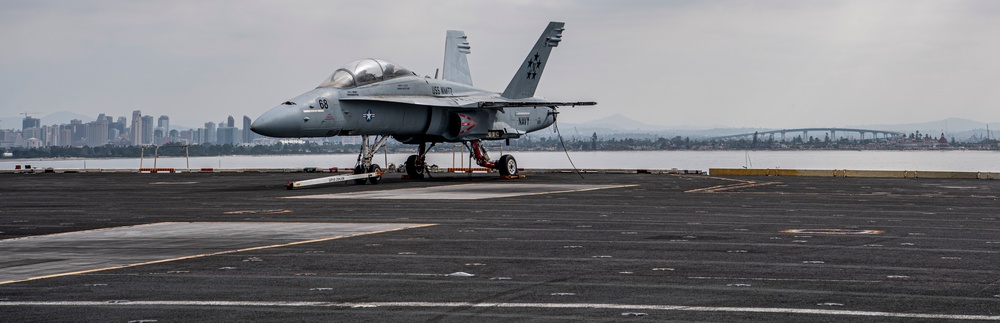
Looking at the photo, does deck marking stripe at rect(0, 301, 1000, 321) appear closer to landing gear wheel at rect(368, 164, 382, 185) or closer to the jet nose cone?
the jet nose cone

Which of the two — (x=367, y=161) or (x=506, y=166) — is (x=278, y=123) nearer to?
(x=367, y=161)

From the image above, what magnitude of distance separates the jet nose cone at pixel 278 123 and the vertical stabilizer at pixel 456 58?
58.2 feet

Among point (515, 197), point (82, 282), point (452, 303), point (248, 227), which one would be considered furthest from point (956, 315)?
Result: point (515, 197)

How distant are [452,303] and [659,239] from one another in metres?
8.13

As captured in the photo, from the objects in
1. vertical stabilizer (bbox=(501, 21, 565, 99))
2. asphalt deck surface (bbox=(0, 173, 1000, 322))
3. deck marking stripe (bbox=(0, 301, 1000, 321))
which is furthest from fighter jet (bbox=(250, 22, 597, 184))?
deck marking stripe (bbox=(0, 301, 1000, 321))

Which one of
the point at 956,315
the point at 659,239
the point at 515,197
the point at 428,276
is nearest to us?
the point at 956,315

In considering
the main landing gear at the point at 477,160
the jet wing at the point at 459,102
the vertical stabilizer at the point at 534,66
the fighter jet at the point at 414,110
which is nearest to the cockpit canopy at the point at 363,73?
the fighter jet at the point at 414,110

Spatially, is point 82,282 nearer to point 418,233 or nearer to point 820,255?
point 418,233

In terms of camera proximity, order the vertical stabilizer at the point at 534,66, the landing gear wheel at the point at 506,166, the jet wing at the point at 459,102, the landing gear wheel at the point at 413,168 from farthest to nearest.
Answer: the vertical stabilizer at the point at 534,66 → the landing gear wheel at the point at 506,166 → the landing gear wheel at the point at 413,168 → the jet wing at the point at 459,102

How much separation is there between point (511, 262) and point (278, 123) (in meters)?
24.6

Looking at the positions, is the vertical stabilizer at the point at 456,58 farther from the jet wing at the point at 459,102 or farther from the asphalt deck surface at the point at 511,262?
the asphalt deck surface at the point at 511,262

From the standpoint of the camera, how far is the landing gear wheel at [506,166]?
49.5 metres

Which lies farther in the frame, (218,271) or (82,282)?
(218,271)

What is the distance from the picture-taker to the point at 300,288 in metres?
12.2
